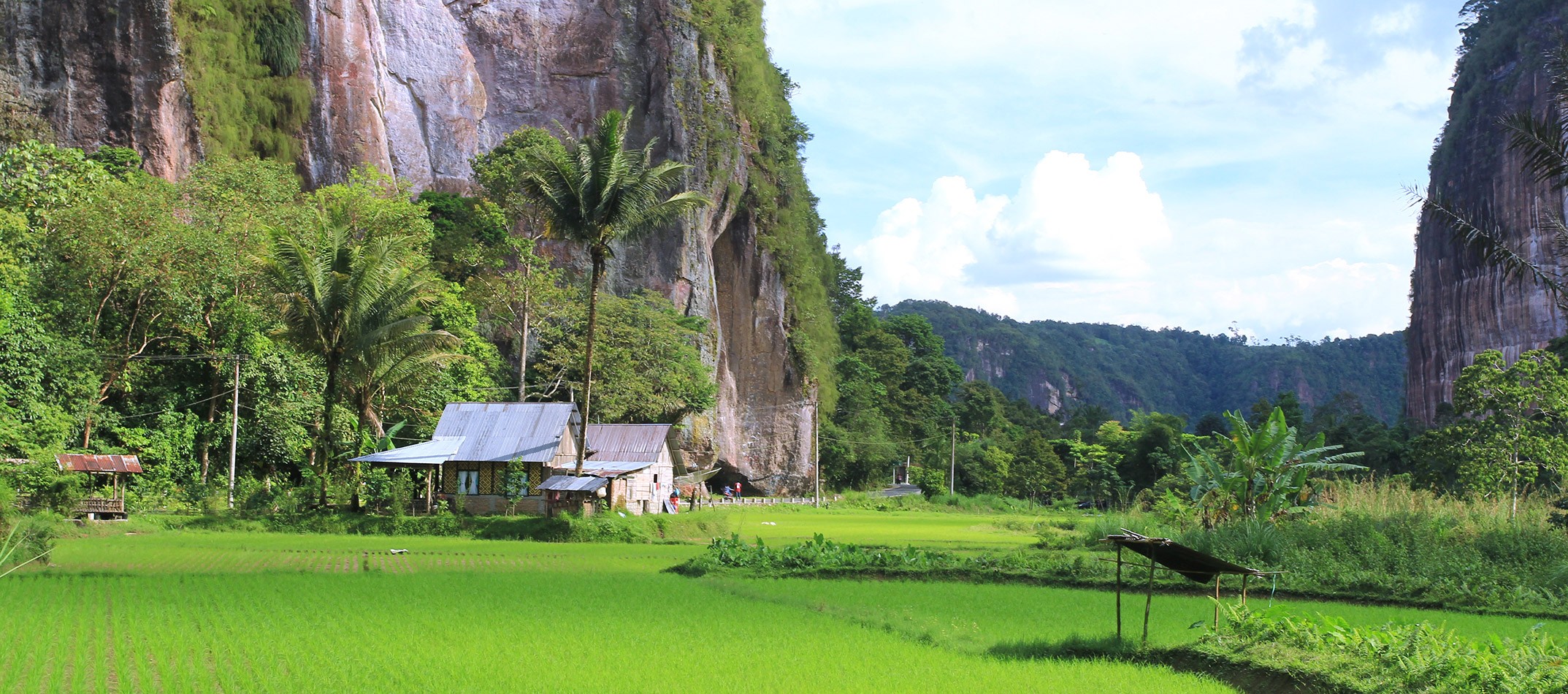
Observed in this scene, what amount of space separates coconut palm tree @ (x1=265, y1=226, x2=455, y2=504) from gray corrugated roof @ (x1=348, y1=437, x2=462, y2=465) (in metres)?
1.64

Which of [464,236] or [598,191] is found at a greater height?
[464,236]

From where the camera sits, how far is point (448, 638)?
10.7m

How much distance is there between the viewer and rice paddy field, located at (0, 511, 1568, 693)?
8969 mm

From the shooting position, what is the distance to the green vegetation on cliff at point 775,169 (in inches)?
2158

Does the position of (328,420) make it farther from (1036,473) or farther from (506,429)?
(1036,473)

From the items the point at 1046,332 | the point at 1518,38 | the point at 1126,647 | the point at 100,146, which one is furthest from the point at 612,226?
the point at 1046,332

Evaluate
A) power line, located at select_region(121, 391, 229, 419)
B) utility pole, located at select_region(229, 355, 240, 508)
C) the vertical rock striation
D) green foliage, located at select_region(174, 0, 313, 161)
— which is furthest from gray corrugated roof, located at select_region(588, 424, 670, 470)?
green foliage, located at select_region(174, 0, 313, 161)

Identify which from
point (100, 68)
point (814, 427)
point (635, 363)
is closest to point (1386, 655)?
point (635, 363)

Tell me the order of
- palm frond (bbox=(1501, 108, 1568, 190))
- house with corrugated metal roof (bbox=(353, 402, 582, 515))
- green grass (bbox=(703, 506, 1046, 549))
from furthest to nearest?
1. house with corrugated metal roof (bbox=(353, 402, 582, 515))
2. green grass (bbox=(703, 506, 1046, 549))
3. palm frond (bbox=(1501, 108, 1568, 190))

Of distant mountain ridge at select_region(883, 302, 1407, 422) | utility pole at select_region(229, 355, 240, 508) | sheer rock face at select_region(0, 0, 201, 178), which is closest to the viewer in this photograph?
utility pole at select_region(229, 355, 240, 508)

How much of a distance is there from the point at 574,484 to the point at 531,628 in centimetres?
1637

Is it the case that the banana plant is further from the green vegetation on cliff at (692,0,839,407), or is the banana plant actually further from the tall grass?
the green vegetation on cliff at (692,0,839,407)

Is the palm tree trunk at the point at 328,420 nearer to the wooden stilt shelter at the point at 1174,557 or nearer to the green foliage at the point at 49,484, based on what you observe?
the green foliage at the point at 49,484

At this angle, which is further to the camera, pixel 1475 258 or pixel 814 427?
pixel 1475 258
